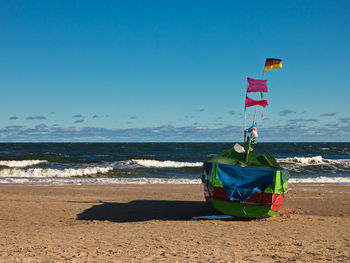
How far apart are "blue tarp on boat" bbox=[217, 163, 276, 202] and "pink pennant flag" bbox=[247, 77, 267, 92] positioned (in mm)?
3019

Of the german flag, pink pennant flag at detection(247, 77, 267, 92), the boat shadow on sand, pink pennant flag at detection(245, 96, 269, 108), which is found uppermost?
the german flag

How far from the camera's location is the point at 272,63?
13.5m

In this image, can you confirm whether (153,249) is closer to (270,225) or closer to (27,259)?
(27,259)

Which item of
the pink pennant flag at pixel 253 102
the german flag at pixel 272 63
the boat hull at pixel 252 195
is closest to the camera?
the boat hull at pixel 252 195

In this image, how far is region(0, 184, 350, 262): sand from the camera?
7.05 metres

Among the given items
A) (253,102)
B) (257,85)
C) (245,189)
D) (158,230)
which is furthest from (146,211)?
(257,85)

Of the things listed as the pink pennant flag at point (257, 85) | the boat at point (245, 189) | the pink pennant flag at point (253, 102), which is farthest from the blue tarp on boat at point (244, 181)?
the pink pennant flag at point (257, 85)

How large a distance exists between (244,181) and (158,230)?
296 cm

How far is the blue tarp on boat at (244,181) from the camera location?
10.8m

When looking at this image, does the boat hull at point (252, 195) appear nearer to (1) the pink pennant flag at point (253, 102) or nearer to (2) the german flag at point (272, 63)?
(1) the pink pennant flag at point (253, 102)

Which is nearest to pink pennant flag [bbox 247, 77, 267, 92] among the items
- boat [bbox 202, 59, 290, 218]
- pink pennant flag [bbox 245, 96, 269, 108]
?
pink pennant flag [bbox 245, 96, 269, 108]

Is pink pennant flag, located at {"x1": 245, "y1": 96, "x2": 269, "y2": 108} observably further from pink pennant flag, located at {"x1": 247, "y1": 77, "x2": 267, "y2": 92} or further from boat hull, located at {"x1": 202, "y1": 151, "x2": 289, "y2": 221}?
boat hull, located at {"x1": 202, "y1": 151, "x2": 289, "y2": 221}

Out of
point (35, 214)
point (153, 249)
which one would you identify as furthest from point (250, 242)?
point (35, 214)

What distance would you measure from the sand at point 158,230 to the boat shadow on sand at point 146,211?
30mm
